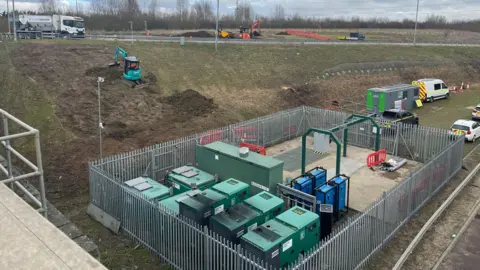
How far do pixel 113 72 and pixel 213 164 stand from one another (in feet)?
57.1

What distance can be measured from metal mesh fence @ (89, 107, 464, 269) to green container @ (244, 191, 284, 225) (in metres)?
1.41

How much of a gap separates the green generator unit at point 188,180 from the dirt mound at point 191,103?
12.3m

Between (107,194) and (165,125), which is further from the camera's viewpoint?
(165,125)

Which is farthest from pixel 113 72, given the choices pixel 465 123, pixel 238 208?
pixel 465 123

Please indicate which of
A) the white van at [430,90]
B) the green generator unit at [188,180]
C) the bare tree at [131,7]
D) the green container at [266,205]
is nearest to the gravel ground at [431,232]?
the green container at [266,205]

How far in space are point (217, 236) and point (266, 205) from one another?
2321mm

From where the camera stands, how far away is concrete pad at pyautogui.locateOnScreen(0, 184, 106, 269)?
433 cm

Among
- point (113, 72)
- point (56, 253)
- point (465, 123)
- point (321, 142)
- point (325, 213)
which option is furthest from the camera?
point (113, 72)

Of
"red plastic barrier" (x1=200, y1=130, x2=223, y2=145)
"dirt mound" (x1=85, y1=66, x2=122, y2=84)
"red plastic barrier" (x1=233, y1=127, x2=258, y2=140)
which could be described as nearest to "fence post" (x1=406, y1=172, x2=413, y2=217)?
"red plastic barrier" (x1=200, y1=130, x2=223, y2=145)

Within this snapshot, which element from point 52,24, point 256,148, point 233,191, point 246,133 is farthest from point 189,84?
point 52,24

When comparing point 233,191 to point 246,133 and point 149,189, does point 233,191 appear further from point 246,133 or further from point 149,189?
point 246,133

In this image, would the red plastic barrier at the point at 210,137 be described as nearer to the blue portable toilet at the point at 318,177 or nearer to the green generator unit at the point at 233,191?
the blue portable toilet at the point at 318,177

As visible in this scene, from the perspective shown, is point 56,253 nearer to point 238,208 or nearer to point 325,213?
point 238,208

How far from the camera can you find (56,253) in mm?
4480
